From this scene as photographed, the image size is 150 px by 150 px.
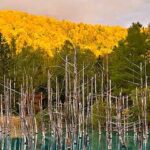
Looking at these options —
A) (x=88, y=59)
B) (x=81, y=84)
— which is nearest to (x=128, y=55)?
(x=81, y=84)

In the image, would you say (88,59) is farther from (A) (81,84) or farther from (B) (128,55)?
(A) (81,84)

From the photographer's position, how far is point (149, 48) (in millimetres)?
55688

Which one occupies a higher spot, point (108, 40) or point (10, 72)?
point (108, 40)

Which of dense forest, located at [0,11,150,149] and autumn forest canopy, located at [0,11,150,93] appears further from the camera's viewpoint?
autumn forest canopy, located at [0,11,150,93]

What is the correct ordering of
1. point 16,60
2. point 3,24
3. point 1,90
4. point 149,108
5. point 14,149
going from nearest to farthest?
point 14,149
point 149,108
point 1,90
point 16,60
point 3,24

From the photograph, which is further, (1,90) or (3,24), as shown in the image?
(3,24)

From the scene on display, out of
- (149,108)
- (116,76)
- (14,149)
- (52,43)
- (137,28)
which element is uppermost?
(52,43)

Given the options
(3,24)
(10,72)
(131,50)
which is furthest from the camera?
(3,24)

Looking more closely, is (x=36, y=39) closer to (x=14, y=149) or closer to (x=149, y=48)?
(x=149, y=48)

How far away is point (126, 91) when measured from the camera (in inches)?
2014

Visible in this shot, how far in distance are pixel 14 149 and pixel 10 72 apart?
38799 millimetres

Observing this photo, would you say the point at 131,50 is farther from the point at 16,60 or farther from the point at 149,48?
the point at 16,60

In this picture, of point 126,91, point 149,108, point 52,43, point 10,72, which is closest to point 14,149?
point 149,108

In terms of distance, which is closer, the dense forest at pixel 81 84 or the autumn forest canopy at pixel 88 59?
the dense forest at pixel 81 84
